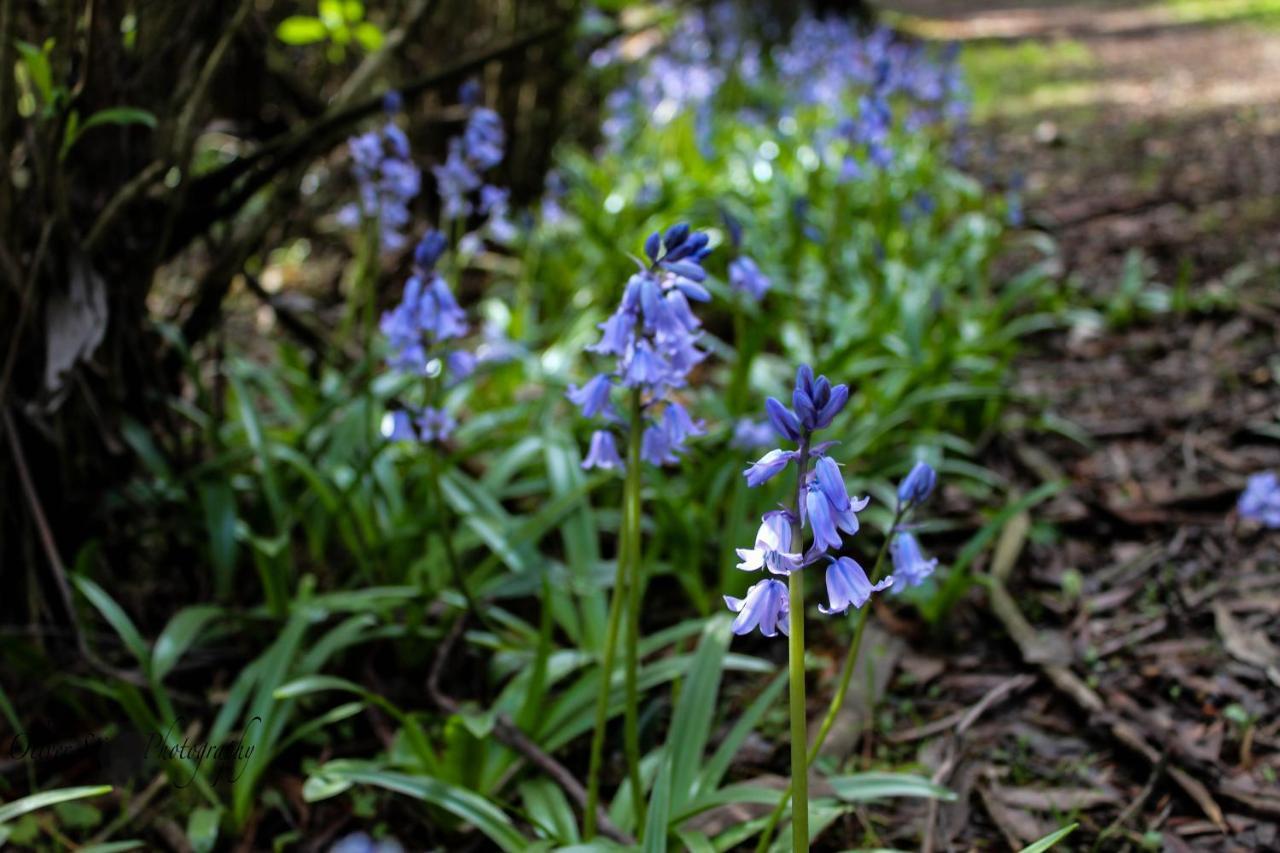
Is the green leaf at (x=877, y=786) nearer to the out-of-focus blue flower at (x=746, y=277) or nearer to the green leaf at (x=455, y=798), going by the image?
the green leaf at (x=455, y=798)

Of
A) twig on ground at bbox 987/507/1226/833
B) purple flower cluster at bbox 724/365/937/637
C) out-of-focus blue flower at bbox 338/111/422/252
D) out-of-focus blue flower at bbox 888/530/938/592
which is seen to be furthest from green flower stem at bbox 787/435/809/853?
out-of-focus blue flower at bbox 338/111/422/252

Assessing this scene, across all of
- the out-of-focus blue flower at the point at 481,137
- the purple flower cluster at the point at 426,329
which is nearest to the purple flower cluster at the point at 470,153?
the out-of-focus blue flower at the point at 481,137

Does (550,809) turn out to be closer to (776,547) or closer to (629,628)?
(629,628)

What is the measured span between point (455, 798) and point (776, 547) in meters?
1.12

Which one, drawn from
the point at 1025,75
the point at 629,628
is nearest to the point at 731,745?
the point at 629,628

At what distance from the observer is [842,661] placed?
291 cm

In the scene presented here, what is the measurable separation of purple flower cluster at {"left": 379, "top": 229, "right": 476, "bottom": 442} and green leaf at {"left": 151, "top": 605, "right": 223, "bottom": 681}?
0.71 meters

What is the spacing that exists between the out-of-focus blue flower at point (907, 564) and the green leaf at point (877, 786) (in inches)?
21.1

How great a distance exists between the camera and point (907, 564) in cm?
176

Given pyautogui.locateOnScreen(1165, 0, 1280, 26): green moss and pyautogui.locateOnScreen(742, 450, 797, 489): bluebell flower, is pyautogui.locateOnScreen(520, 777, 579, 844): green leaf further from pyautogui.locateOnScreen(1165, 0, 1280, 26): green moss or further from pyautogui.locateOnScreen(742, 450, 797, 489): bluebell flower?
pyautogui.locateOnScreen(1165, 0, 1280, 26): green moss

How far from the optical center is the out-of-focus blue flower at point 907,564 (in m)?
1.74

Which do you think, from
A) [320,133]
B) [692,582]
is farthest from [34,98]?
[692,582]

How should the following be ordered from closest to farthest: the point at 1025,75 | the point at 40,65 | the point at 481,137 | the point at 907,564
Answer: the point at 907,564 < the point at 40,65 < the point at 481,137 < the point at 1025,75

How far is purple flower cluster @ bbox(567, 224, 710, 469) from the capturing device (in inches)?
71.0
